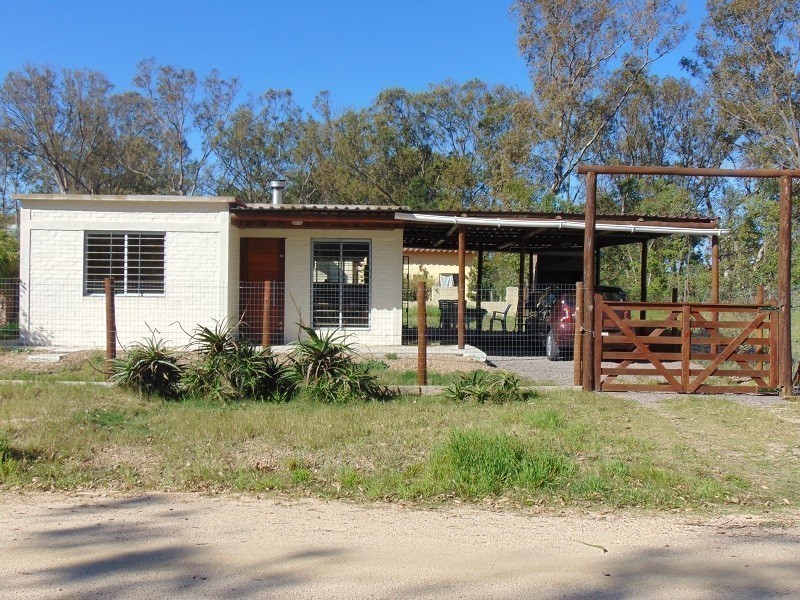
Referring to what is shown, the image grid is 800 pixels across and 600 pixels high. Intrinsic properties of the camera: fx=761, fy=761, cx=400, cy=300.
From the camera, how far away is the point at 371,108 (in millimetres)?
40875

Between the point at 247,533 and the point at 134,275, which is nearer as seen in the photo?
the point at 247,533

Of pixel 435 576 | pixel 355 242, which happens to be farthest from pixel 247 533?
pixel 355 242

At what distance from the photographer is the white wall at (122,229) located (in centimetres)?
1559

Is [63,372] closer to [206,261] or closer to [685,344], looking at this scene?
[206,261]

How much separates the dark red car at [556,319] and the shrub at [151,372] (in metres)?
7.74

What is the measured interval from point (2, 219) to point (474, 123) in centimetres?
2497

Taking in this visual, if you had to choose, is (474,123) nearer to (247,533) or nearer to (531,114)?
(531,114)

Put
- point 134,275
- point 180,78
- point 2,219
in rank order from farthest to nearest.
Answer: point 180,78
point 2,219
point 134,275

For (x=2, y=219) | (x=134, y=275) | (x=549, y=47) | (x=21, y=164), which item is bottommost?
(x=134, y=275)

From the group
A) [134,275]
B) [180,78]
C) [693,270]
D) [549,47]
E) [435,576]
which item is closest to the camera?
[435,576]

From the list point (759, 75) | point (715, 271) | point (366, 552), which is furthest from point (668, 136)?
point (366, 552)

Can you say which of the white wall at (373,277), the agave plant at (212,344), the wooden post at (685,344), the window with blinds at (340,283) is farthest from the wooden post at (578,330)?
the window with blinds at (340,283)

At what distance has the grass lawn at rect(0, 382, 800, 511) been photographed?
6.72 metres

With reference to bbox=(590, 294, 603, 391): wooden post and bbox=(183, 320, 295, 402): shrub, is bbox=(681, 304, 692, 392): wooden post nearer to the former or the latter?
bbox=(590, 294, 603, 391): wooden post
